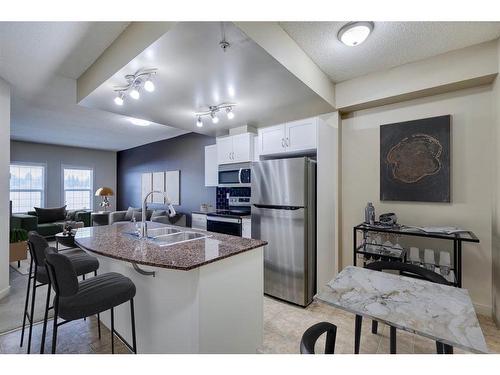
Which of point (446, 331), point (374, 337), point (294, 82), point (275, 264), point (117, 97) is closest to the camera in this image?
point (446, 331)

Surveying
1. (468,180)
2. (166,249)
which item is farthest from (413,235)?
(166,249)

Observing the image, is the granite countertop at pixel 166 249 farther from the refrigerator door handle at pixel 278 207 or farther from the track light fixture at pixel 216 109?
the track light fixture at pixel 216 109

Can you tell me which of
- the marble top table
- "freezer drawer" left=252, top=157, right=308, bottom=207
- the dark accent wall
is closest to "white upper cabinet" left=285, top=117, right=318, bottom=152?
"freezer drawer" left=252, top=157, right=308, bottom=207

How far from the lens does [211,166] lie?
4430mm

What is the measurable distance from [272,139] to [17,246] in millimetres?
4224

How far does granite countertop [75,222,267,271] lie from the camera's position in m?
1.37

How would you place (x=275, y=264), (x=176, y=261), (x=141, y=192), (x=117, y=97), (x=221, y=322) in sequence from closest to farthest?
(x=176, y=261), (x=221, y=322), (x=117, y=97), (x=275, y=264), (x=141, y=192)

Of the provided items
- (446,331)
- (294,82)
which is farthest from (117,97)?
(446,331)

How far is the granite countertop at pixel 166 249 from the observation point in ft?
4.49

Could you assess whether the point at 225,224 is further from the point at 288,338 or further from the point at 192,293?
the point at 192,293

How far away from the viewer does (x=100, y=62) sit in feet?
7.33

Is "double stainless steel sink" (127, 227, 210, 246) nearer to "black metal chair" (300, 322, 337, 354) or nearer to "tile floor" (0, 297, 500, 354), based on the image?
"tile floor" (0, 297, 500, 354)
